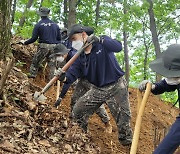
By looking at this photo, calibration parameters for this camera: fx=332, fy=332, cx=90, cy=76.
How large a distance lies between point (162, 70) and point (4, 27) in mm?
3211

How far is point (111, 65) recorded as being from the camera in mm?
5578

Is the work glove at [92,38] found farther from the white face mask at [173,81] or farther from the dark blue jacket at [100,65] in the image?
the white face mask at [173,81]

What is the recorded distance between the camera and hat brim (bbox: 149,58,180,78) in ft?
12.1

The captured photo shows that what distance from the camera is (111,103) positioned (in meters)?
5.80

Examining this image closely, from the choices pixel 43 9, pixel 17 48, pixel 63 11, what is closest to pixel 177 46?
pixel 43 9

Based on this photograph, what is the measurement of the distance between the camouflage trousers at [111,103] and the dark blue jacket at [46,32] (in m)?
3.74

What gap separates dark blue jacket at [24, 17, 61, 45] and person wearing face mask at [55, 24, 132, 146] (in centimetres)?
344

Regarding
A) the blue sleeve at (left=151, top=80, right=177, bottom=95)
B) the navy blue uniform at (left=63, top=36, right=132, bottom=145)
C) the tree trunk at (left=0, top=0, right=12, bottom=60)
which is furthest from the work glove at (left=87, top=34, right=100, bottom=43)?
the tree trunk at (left=0, top=0, right=12, bottom=60)

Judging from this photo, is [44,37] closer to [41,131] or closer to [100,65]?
[100,65]

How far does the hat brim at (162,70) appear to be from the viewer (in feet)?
12.1

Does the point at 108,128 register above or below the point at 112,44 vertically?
below

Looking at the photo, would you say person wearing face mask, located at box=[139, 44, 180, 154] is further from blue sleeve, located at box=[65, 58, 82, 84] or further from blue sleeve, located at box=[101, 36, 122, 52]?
blue sleeve, located at box=[65, 58, 82, 84]

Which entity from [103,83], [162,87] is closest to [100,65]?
[103,83]

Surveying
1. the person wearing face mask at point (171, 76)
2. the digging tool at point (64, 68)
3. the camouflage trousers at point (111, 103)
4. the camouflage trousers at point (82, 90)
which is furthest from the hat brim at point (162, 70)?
the camouflage trousers at point (82, 90)
